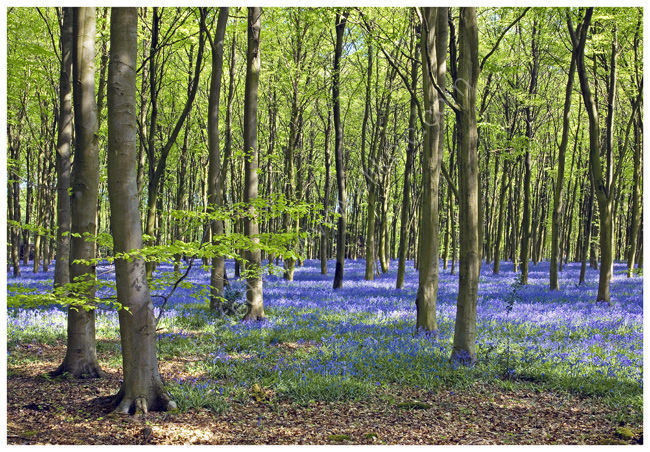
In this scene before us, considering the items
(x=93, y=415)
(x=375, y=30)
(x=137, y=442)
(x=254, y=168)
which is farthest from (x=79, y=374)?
(x=375, y=30)

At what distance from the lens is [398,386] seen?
704cm

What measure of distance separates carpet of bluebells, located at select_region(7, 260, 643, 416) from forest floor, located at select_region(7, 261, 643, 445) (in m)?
0.04

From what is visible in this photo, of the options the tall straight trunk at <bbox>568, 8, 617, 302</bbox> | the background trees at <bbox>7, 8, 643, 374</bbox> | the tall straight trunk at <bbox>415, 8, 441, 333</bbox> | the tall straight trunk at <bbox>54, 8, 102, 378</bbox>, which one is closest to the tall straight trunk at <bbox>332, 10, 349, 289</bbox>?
the background trees at <bbox>7, 8, 643, 374</bbox>

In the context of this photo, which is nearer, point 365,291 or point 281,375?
point 281,375

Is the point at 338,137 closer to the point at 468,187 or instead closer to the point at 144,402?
the point at 468,187

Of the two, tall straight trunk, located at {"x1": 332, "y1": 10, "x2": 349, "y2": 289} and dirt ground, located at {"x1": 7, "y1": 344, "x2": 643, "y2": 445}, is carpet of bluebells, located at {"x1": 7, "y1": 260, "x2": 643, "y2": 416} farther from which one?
tall straight trunk, located at {"x1": 332, "y1": 10, "x2": 349, "y2": 289}

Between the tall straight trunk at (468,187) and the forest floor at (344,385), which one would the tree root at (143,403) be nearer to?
the forest floor at (344,385)

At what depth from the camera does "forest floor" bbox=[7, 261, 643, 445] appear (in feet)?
17.4

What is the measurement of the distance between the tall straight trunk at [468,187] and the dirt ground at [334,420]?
1148 millimetres
